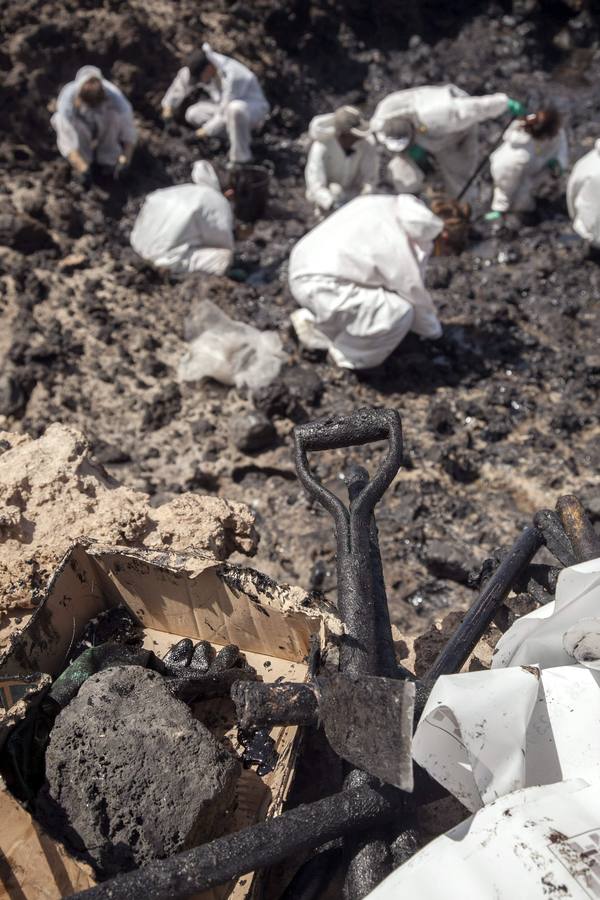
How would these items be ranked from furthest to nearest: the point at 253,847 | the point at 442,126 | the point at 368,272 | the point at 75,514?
the point at 442,126
the point at 368,272
the point at 75,514
the point at 253,847

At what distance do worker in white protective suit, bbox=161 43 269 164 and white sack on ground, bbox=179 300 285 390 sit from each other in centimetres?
321

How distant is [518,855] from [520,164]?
661cm

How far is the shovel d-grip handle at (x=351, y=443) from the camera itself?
7.29ft

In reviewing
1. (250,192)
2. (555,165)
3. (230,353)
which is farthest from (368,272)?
(555,165)

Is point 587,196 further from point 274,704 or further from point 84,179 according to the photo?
point 274,704

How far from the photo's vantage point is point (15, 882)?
1.64 metres

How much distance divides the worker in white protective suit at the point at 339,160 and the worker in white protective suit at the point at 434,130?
241mm

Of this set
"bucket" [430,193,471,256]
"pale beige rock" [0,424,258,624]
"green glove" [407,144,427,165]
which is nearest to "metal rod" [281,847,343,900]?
"pale beige rock" [0,424,258,624]

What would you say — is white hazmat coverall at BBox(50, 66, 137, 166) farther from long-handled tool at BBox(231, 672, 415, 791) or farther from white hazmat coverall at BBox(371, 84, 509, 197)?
long-handled tool at BBox(231, 672, 415, 791)

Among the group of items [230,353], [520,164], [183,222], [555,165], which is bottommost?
[230,353]

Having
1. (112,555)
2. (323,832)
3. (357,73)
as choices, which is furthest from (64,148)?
(323,832)

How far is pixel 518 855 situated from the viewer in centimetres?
154

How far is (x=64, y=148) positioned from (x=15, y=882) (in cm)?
690

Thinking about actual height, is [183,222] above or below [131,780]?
below
